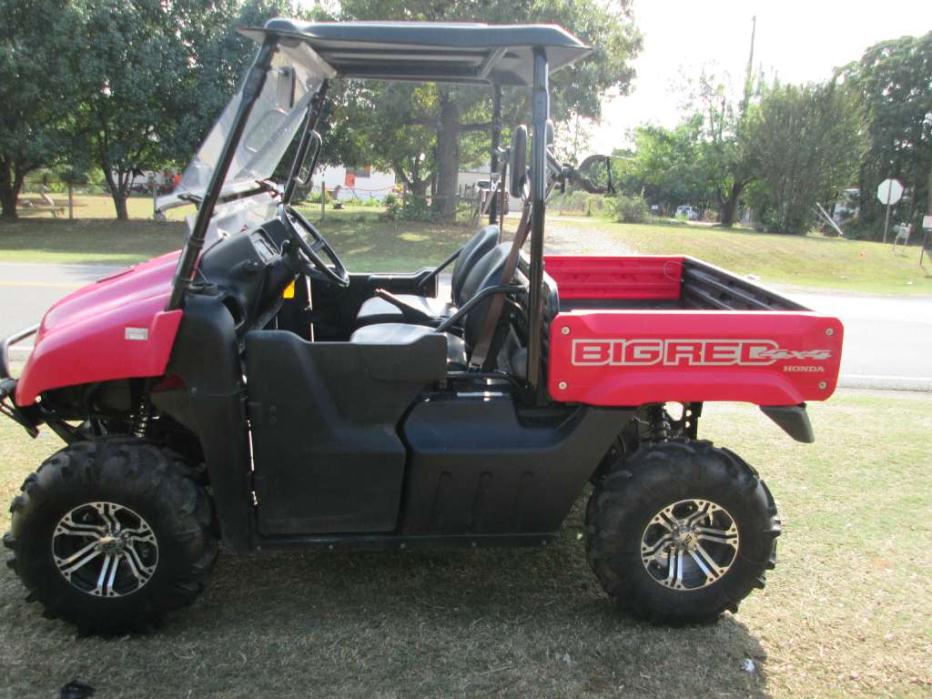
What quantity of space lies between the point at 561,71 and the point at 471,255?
12.9 m

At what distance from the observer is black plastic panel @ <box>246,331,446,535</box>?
2883 millimetres

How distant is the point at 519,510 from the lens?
122 inches

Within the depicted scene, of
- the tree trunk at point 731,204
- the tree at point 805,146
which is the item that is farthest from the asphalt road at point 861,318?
the tree trunk at point 731,204

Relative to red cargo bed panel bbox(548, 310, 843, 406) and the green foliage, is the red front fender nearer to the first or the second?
red cargo bed panel bbox(548, 310, 843, 406)

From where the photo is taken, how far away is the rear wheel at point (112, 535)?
2.85 m

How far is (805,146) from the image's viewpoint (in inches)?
1088

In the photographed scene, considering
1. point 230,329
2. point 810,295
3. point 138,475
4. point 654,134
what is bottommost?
point 810,295

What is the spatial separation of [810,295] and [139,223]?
15633 millimetres

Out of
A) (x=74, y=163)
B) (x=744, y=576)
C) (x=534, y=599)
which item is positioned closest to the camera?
(x=744, y=576)

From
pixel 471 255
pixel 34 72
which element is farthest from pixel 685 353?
pixel 34 72

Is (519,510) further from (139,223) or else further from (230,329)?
(139,223)

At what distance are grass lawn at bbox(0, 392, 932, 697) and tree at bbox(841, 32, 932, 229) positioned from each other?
136 ft

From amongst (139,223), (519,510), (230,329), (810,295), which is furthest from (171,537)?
(139,223)

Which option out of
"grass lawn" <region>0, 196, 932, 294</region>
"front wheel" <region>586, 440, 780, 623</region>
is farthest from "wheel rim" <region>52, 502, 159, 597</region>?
"grass lawn" <region>0, 196, 932, 294</region>
